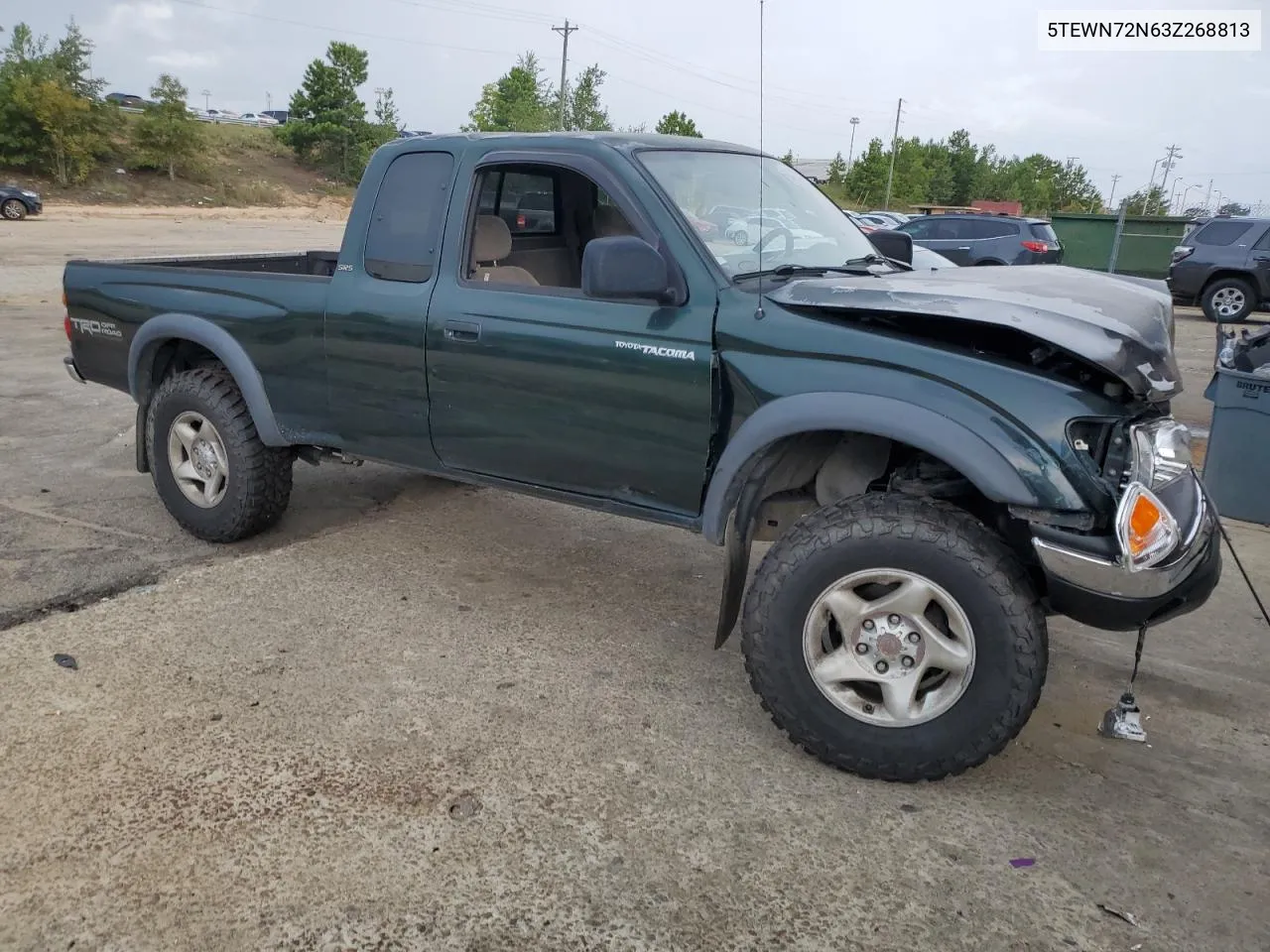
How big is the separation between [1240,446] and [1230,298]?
12.3 meters

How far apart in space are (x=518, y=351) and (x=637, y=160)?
0.81 m

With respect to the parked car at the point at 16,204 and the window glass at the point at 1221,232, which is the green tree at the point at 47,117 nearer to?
the parked car at the point at 16,204

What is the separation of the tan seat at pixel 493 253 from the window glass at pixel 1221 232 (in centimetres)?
1548

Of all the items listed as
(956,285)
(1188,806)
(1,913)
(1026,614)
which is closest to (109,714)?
(1,913)

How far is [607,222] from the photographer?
4.48m

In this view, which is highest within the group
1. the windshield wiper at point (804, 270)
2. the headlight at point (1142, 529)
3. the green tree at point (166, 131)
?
the green tree at point (166, 131)

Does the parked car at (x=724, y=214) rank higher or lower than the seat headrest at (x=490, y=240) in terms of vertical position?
higher

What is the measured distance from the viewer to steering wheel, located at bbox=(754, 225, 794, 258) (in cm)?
370

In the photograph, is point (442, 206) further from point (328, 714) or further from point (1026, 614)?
point (1026, 614)

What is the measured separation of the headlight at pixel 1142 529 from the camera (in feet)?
8.91

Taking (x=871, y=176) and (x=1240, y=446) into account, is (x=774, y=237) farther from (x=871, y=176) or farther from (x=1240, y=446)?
(x=871, y=176)

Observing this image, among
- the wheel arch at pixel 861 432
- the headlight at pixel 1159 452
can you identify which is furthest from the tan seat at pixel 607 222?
the headlight at pixel 1159 452

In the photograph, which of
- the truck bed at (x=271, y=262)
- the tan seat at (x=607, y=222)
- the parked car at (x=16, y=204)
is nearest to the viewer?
the tan seat at (x=607, y=222)

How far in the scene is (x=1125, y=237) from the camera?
63.1 feet
